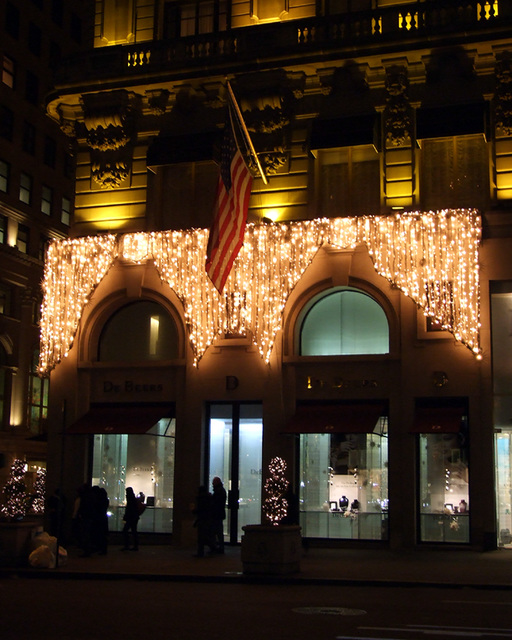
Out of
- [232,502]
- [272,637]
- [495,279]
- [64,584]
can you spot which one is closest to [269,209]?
[495,279]

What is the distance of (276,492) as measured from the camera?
2473 cm

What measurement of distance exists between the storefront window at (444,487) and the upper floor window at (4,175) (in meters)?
38.5

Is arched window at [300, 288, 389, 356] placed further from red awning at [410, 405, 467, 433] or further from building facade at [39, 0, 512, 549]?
red awning at [410, 405, 467, 433]

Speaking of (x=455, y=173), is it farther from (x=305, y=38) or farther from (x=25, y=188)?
(x=25, y=188)

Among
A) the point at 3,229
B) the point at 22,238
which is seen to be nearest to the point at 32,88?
the point at 22,238

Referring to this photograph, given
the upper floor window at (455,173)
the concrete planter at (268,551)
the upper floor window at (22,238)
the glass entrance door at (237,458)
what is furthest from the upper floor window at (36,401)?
the concrete planter at (268,551)

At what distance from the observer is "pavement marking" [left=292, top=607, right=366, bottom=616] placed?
1327 centimetres

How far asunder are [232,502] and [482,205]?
10820mm

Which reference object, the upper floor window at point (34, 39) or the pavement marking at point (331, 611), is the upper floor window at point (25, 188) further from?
the pavement marking at point (331, 611)

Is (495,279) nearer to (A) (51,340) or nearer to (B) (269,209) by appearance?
(B) (269,209)

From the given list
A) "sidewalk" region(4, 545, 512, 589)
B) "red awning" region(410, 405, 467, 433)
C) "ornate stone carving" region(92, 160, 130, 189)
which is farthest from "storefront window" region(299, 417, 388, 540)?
→ "ornate stone carving" region(92, 160, 130, 189)

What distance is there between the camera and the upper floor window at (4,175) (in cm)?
5609

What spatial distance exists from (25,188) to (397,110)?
3766 centimetres

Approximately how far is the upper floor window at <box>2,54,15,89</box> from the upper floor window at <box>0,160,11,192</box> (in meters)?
4.88
